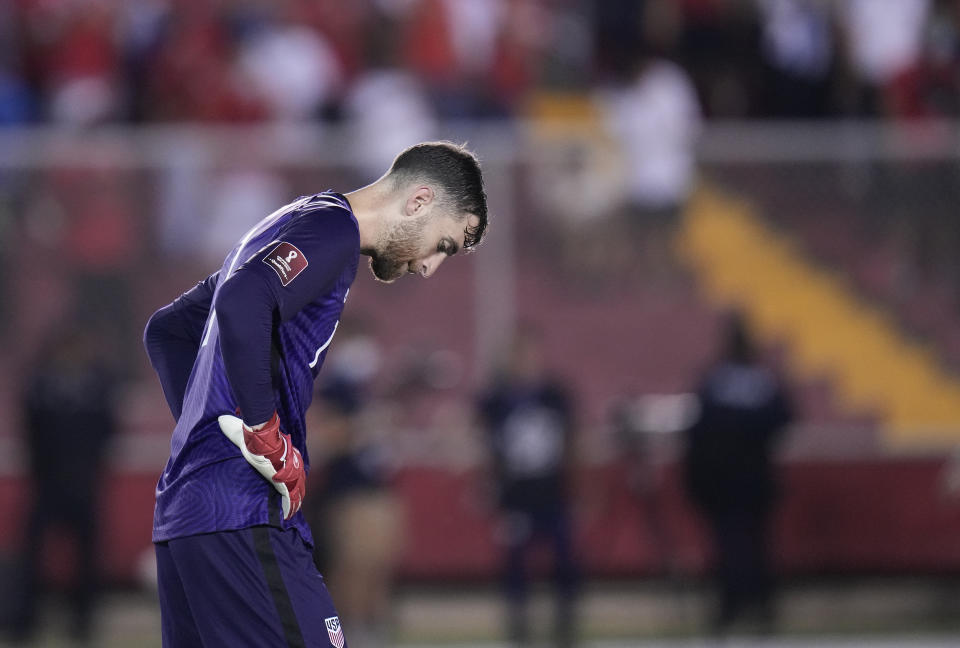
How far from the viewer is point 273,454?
4066 mm

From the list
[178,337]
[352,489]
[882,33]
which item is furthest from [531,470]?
[178,337]

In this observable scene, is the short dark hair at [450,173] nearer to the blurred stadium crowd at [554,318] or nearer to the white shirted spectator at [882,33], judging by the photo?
the blurred stadium crowd at [554,318]

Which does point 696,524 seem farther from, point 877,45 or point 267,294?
point 267,294

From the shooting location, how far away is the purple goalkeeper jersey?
397cm

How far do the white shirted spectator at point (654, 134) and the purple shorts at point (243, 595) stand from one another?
7800 millimetres

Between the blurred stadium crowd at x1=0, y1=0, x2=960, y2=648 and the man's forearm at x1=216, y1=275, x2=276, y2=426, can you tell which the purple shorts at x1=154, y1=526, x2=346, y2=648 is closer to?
the man's forearm at x1=216, y1=275, x2=276, y2=426

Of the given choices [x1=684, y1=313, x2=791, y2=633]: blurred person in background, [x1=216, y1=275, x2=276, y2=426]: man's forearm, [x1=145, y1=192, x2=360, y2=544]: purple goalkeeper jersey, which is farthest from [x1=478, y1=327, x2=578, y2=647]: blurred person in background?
[x1=216, y1=275, x2=276, y2=426]: man's forearm

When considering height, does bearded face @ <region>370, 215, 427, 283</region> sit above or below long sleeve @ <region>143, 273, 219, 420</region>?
above

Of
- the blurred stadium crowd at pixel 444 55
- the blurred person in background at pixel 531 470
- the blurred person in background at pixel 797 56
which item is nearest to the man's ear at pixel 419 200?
the blurred person in background at pixel 531 470

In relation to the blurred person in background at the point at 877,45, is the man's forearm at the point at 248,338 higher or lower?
lower

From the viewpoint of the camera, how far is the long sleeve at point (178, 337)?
182 inches

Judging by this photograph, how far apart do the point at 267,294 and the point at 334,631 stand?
0.91m

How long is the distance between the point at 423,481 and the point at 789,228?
331 cm

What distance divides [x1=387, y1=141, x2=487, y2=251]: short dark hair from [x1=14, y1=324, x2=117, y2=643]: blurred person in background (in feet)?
23.1
